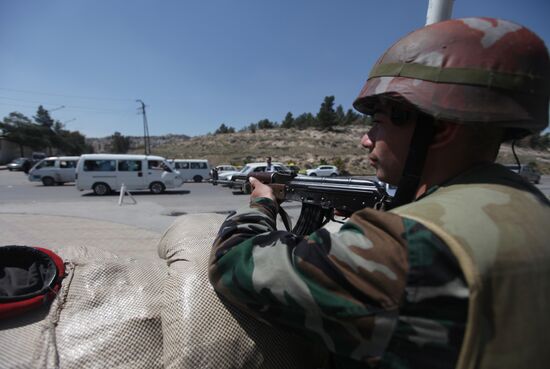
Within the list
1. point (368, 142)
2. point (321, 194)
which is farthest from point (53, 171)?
point (368, 142)

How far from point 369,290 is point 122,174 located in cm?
1522

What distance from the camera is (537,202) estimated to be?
0.84 metres

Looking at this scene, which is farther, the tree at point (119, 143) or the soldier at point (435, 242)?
the tree at point (119, 143)

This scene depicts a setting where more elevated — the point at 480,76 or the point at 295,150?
the point at 480,76

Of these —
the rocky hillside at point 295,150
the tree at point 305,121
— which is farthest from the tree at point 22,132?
the tree at point 305,121

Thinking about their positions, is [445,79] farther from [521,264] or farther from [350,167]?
[350,167]

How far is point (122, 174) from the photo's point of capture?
1420 cm

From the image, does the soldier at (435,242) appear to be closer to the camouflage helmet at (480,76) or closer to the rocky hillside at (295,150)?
the camouflage helmet at (480,76)

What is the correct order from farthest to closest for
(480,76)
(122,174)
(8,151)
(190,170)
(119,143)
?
(119,143) < (8,151) < (190,170) < (122,174) < (480,76)

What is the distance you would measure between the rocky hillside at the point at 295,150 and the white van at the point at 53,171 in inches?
846

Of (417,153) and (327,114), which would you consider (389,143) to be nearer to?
(417,153)

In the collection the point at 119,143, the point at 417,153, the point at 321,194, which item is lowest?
the point at 119,143

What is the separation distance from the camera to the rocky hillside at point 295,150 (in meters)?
43.5

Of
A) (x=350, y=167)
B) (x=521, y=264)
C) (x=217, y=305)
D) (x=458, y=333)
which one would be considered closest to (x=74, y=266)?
(x=217, y=305)
